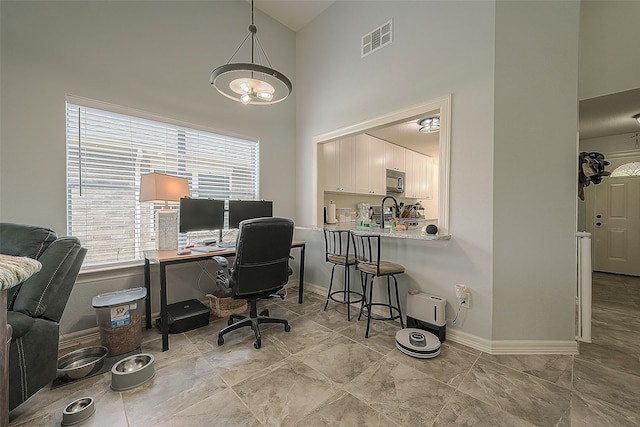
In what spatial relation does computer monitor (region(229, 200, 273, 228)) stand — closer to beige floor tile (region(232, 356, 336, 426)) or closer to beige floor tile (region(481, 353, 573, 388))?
beige floor tile (region(232, 356, 336, 426))

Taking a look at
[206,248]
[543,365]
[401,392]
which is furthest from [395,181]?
[401,392]

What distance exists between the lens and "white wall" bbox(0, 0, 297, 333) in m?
2.04

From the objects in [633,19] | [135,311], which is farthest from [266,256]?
[633,19]

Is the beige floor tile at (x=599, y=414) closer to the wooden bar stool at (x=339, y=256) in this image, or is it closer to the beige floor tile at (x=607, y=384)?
the beige floor tile at (x=607, y=384)

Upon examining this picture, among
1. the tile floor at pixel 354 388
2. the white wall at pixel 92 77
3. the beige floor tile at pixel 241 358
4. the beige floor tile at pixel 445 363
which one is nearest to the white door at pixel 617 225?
the tile floor at pixel 354 388

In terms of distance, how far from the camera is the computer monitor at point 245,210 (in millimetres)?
3129

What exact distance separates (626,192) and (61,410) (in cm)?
785

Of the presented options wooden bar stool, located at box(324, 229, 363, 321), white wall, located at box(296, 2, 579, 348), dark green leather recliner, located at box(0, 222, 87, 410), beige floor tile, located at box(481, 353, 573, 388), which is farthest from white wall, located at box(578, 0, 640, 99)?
dark green leather recliner, located at box(0, 222, 87, 410)

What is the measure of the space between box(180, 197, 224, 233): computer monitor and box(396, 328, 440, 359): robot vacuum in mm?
2292

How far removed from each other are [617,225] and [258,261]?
255 inches

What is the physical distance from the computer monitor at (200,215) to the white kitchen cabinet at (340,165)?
5.19ft

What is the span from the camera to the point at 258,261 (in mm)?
2211

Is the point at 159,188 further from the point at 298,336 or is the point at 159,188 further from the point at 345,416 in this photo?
the point at 345,416

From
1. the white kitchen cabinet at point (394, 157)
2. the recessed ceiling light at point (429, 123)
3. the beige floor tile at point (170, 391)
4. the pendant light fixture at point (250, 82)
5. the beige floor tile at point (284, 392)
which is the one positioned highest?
the recessed ceiling light at point (429, 123)
